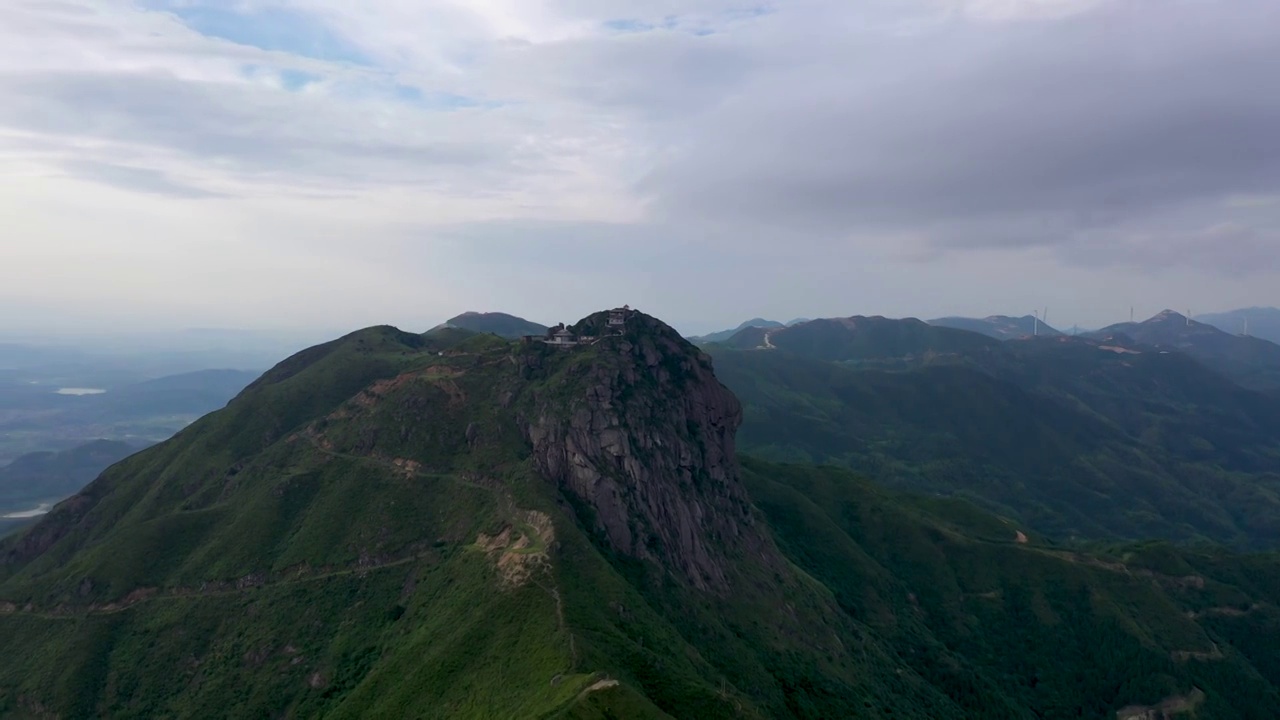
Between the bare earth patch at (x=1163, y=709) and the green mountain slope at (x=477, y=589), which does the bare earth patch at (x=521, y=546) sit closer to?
the green mountain slope at (x=477, y=589)

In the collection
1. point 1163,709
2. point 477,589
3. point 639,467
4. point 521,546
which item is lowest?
point 1163,709

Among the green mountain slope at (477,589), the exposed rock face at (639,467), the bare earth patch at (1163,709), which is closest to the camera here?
the green mountain slope at (477,589)

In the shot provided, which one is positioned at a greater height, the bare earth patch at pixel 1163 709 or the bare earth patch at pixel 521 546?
the bare earth patch at pixel 521 546

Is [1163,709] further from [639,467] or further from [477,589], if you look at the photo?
[477,589]

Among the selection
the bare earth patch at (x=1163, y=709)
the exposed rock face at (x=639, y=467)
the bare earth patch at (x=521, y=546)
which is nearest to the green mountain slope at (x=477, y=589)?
the bare earth patch at (x=521, y=546)

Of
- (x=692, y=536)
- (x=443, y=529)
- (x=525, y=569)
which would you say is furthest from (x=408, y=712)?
(x=692, y=536)

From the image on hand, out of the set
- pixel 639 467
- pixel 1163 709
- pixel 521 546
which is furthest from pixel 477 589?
pixel 1163 709

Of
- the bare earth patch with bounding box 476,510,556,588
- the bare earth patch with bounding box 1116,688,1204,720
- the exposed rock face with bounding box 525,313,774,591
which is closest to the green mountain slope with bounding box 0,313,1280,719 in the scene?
the bare earth patch with bounding box 476,510,556,588

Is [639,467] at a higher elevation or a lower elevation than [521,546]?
higher
